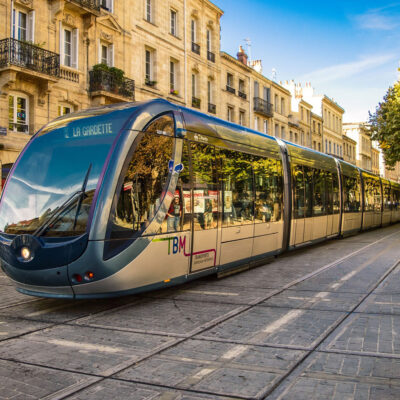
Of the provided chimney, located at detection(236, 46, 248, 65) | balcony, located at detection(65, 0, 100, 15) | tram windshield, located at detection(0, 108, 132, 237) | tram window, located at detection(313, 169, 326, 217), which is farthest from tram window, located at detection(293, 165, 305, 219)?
chimney, located at detection(236, 46, 248, 65)

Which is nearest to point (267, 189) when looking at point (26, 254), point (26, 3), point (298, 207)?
point (298, 207)

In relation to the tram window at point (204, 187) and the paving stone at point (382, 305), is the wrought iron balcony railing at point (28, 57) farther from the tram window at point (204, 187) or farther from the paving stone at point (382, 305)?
the paving stone at point (382, 305)

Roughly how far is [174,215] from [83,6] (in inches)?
638

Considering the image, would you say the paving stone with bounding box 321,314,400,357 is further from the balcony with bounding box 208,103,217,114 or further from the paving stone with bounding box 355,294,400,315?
the balcony with bounding box 208,103,217,114

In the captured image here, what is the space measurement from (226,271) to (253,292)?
159 cm

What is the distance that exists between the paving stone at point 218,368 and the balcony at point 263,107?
34.0 m

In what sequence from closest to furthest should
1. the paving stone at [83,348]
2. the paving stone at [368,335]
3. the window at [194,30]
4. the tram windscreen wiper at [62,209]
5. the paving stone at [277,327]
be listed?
the paving stone at [83,348] < the paving stone at [368,335] < the paving stone at [277,327] < the tram windscreen wiper at [62,209] < the window at [194,30]

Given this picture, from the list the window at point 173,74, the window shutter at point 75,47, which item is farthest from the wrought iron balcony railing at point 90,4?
the window at point 173,74

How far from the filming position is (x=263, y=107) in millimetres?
39031

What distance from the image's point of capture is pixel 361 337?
Result: 17.2ft

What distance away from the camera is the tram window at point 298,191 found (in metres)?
12.5

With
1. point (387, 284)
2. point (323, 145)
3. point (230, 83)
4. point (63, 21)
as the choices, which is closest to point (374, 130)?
point (230, 83)

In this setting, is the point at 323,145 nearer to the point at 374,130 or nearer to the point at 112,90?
the point at 374,130

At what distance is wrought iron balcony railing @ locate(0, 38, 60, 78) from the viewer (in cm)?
1728
